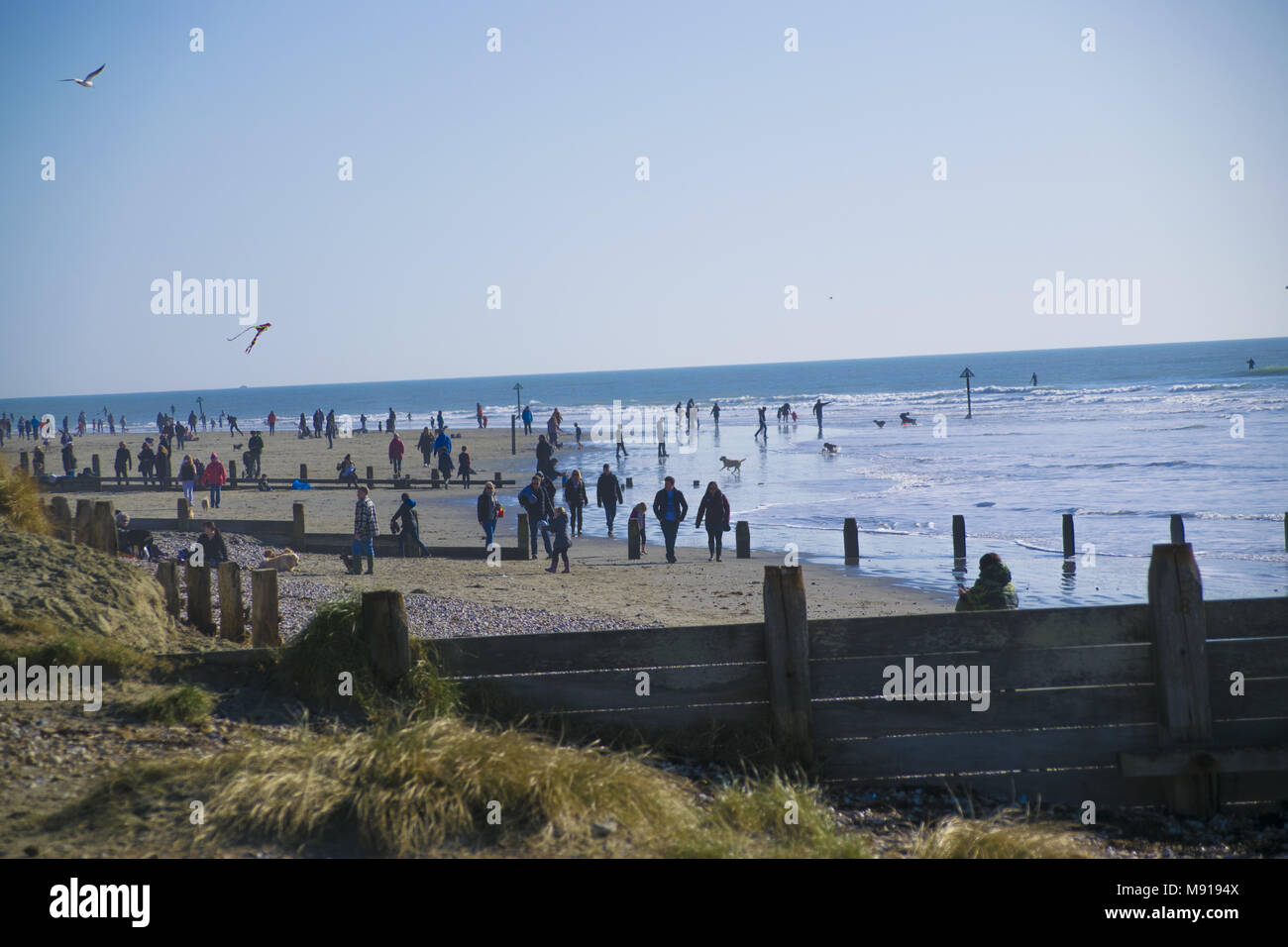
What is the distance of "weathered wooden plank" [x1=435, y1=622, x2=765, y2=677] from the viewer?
655 centimetres

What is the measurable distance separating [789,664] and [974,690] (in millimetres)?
1192

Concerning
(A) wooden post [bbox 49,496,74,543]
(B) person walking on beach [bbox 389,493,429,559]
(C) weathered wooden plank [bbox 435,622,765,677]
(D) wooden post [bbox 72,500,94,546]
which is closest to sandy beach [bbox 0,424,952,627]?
(B) person walking on beach [bbox 389,493,429,559]

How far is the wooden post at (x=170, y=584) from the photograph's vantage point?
9508 millimetres

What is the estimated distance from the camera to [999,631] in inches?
255

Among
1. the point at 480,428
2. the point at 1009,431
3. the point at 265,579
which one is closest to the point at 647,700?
the point at 265,579

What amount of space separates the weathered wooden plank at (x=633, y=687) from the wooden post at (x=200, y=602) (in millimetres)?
3856

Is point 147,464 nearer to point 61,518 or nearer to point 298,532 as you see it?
point 298,532

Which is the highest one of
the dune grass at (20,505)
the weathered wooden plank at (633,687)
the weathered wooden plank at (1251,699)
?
the dune grass at (20,505)

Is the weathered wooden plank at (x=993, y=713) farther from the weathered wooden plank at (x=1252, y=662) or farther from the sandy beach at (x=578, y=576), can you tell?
the sandy beach at (x=578, y=576)

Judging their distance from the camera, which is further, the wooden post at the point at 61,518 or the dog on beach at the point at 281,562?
the dog on beach at the point at 281,562

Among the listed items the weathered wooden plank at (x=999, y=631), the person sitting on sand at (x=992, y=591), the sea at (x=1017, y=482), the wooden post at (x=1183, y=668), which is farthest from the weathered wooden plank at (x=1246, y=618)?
the sea at (x=1017, y=482)

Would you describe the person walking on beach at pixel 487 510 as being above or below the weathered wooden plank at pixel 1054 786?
above

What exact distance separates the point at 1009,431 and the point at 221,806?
54.9m

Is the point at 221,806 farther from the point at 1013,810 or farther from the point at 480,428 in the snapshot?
the point at 480,428
